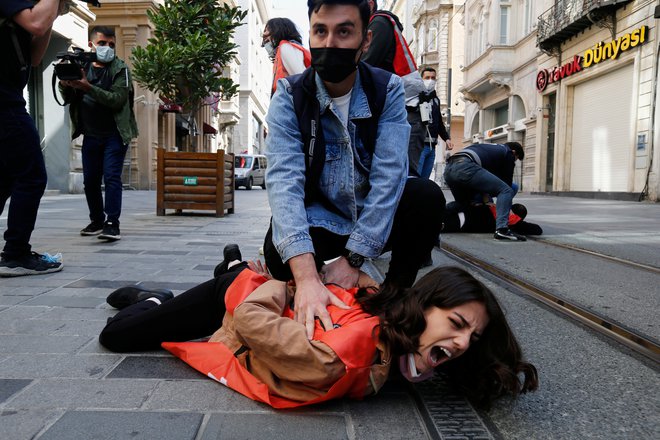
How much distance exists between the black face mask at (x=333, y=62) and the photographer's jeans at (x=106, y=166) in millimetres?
3363

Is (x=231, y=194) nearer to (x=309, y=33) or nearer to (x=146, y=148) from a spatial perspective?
(x=309, y=33)

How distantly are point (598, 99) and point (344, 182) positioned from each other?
18123mm

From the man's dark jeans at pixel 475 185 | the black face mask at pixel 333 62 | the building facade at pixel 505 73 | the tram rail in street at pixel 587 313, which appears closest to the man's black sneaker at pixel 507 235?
the man's dark jeans at pixel 475 185

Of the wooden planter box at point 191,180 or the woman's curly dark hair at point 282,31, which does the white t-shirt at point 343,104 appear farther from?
the wooden planter box at point 191,180

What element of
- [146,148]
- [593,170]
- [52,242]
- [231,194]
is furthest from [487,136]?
[52,242]

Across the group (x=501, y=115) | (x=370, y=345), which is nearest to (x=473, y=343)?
(x=370, y=345)

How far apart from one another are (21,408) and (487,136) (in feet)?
89.8

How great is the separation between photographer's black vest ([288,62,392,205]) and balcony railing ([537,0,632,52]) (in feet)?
55.3

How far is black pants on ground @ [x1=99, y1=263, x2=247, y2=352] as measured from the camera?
2010 millimetres

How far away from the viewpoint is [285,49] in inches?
150

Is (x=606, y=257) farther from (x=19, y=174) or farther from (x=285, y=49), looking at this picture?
(x=19, y=174)

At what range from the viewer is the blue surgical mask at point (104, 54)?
196 inches

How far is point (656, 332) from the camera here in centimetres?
233

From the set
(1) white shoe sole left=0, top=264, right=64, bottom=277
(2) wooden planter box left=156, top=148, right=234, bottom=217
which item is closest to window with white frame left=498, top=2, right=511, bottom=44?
(2) wooden planter box left=156, top=148, right=234, bottom=217
